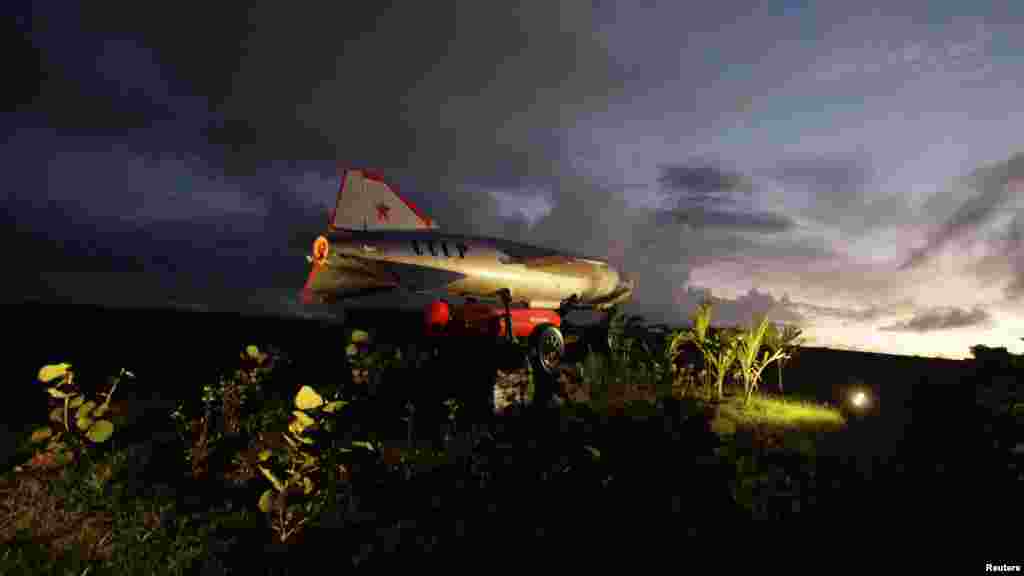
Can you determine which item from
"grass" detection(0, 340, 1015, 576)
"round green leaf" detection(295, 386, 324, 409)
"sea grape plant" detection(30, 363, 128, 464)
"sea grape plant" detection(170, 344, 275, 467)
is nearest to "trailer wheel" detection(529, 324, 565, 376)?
"grass" detection(0, 340, 1015, 576)

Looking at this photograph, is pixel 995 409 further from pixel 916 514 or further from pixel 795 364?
pixel 795 364

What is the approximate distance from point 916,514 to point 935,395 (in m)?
2.35

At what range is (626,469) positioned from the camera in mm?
5469

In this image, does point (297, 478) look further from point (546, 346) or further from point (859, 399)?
point (859, 399)

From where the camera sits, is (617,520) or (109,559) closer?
(109,559)

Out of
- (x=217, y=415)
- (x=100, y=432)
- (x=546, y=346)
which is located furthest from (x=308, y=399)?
(x=546, y=346)

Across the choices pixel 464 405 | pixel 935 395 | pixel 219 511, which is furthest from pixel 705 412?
pixel 219 511

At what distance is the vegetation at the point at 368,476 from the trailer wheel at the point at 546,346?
10.3 feet

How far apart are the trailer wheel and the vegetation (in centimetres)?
313

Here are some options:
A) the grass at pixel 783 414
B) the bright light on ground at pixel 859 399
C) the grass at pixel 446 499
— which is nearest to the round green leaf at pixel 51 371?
the grass at pixel 446 499

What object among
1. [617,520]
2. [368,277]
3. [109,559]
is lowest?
[109,559]

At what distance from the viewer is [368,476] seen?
212 inches

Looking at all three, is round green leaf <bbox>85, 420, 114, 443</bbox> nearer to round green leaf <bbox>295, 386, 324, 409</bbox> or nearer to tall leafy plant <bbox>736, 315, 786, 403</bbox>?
round green leaf <bbox>295, 386, 324, 409</bbox>

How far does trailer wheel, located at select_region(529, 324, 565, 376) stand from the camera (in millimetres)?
11352
